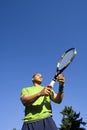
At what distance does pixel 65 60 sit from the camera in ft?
30.1

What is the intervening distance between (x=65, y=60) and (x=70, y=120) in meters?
43.1

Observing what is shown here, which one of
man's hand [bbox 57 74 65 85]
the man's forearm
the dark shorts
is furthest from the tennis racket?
the dark shorts

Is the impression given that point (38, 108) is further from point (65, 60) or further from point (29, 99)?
point (65, 60)

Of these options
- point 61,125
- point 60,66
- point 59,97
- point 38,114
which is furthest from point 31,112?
point 61,125

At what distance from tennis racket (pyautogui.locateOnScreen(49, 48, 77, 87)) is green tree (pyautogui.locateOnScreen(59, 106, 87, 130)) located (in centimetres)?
4197

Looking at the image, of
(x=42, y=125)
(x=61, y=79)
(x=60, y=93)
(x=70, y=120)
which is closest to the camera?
(x=42, y=125)

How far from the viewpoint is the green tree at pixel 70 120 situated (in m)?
50.5

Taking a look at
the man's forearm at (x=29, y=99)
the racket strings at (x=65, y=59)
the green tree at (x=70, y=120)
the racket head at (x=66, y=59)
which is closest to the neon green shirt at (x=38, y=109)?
the man's forearm at (x=29, y=99)

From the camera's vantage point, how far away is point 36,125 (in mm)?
8211

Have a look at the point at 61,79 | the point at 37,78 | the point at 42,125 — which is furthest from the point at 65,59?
the point at 42,125

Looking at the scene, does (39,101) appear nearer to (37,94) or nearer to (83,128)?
(37,94)

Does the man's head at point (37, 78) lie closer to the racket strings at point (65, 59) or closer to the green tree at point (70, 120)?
the racket strings at point (65, 59)

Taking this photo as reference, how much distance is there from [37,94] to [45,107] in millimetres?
516

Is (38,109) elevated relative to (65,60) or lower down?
lower down
